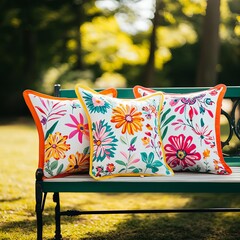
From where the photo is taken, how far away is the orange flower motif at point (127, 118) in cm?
307

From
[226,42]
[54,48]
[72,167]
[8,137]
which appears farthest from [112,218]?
[226,42]

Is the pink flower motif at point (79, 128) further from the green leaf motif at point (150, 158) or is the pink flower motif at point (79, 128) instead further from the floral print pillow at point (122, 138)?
the green leaf motif at point (150, 158)

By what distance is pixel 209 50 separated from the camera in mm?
8492

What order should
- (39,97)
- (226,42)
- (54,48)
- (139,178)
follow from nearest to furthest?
(139,178), (39,97), (54,48), (226,42)

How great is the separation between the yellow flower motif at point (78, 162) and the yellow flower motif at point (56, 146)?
59 mm

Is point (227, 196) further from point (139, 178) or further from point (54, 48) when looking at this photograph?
point (54, 48)

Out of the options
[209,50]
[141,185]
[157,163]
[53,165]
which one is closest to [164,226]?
[157,163]

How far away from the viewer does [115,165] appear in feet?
9.85

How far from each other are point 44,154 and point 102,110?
41 cm

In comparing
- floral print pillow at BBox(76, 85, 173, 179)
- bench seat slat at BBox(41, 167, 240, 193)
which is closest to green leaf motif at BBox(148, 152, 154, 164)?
floral print pillow at BBox(76, 85, 173, 179)

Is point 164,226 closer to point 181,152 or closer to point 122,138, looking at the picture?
point 181,152

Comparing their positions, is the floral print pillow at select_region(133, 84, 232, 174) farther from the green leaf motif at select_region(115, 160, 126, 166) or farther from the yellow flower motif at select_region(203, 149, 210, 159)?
the green leaf motif at select_region(115, 160, 126, 166)

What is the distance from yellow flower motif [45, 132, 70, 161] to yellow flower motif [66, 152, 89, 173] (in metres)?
0.06

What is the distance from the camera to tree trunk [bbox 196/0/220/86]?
8.17 m
